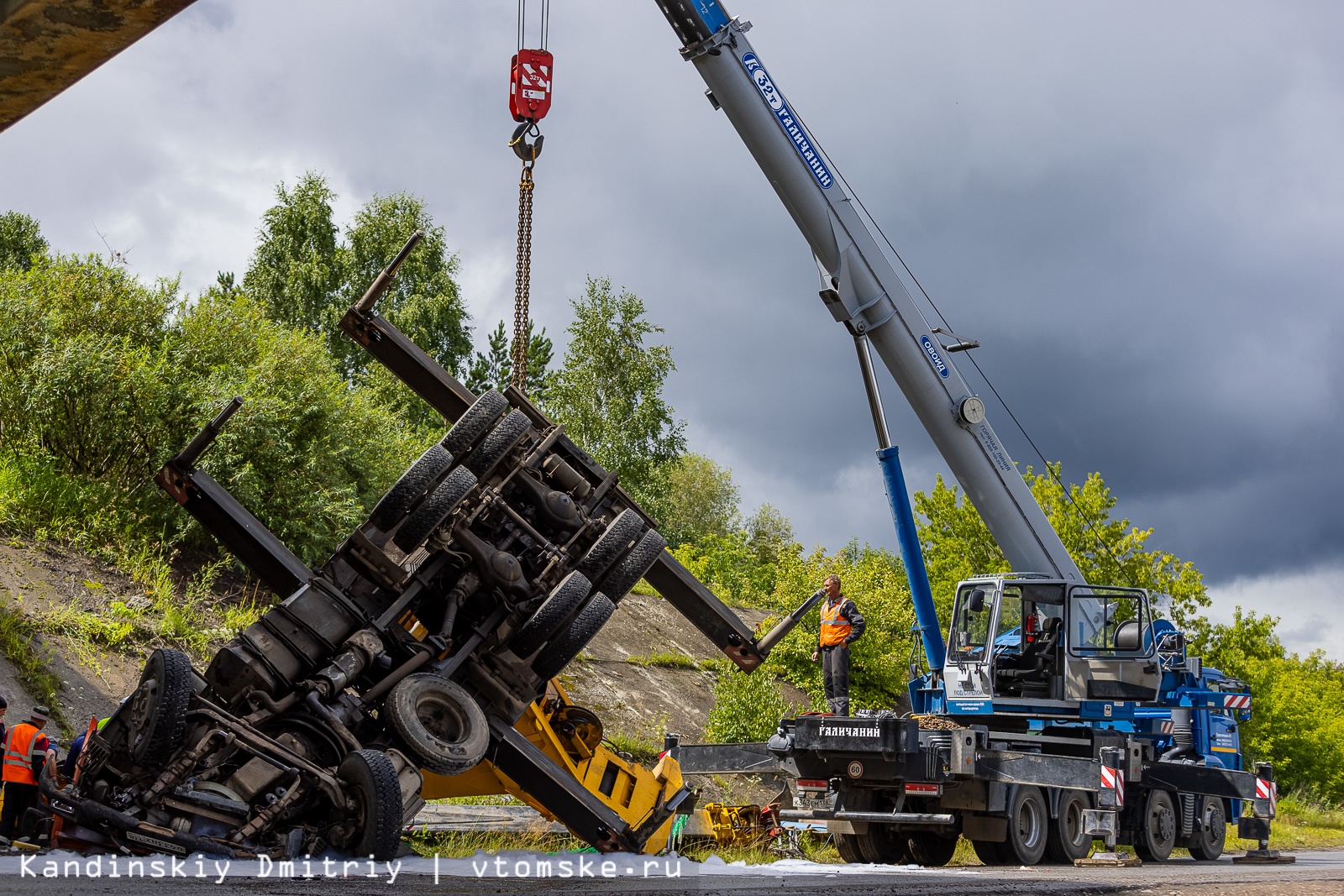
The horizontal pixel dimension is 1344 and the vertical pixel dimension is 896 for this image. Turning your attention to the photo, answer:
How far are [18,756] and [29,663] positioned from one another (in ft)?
14.1

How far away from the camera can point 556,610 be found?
352 inches

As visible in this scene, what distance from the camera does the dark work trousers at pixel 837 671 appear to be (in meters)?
12.6

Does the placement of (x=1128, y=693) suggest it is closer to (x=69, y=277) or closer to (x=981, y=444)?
(x=981, y=444)

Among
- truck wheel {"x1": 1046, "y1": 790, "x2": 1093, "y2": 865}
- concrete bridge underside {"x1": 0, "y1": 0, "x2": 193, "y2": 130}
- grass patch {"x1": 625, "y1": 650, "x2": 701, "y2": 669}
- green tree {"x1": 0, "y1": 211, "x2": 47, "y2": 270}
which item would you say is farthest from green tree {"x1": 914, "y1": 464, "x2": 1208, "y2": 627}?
green tree {"x1": 0, "y1": 211, "x2": 47, "y2": 270}

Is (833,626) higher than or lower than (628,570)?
higher

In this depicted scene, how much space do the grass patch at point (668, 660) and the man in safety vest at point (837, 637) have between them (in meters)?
10.9

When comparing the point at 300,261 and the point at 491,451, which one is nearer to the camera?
the point at 491,451

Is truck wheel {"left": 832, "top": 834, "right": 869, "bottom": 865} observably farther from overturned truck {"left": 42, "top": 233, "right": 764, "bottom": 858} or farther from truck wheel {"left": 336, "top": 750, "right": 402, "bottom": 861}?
truck wheel {"left": 336, "top": 750, "right": 402, "bottom": 861}

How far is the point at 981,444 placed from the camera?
14.0 metres

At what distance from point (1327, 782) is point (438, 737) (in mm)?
34803

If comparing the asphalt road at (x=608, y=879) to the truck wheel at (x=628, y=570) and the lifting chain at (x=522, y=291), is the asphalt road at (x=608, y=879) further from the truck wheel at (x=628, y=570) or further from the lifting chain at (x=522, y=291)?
the lifting chain at (x=522, y=291)

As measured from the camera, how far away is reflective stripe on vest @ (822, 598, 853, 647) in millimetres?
12750

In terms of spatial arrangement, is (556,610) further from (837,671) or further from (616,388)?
(616,388)

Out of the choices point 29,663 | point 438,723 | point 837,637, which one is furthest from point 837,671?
point 29,663
